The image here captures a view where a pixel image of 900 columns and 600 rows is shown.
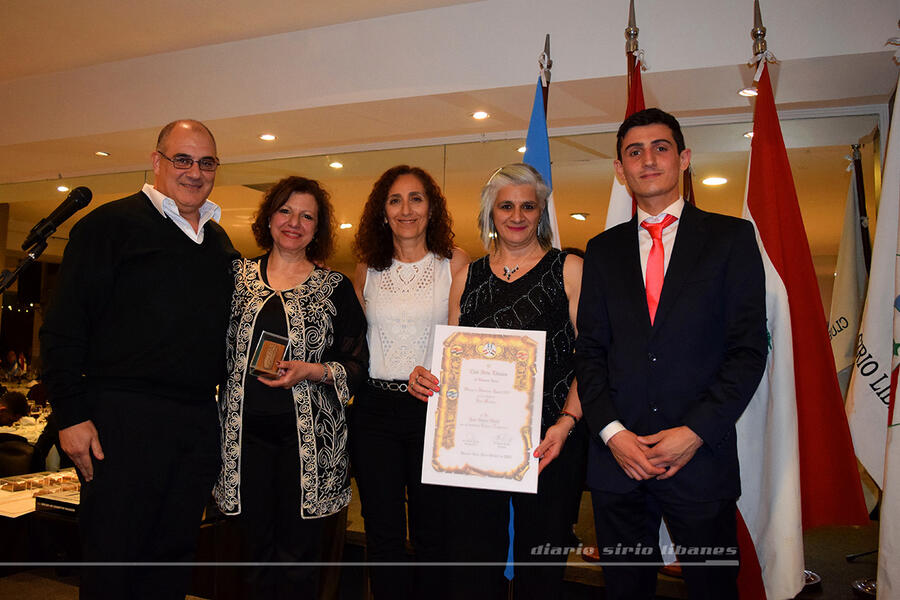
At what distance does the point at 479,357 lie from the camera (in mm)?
1995

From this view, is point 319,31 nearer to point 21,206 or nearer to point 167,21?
point 167,21

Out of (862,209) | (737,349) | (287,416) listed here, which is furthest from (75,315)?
(862,209)

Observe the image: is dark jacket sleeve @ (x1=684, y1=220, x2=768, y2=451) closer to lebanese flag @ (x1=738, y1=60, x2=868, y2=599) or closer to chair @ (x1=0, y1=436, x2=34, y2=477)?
lebanese flag @ (x1=738, y1=60, x2=868, y2=599)

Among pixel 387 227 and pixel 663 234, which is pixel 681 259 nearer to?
pixel 663 234

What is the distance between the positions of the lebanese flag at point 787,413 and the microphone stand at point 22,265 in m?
2.38

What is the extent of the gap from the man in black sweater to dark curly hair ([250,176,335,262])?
262mm

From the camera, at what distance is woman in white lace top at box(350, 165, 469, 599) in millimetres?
2301

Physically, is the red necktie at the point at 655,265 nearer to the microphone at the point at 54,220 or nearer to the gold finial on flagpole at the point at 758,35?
the gold finial on flagpole at the point at 758,35

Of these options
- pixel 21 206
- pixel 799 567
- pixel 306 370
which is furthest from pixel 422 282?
pixel 21 206

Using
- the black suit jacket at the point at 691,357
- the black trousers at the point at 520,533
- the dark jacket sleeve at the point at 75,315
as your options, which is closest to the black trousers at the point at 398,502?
the black trousers at the point at 520,533

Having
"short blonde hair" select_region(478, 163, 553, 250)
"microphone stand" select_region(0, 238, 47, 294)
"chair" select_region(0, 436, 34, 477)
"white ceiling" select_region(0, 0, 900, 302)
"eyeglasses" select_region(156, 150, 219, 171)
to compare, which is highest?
"white ceiling" select_region(0, 0, 900, 302)

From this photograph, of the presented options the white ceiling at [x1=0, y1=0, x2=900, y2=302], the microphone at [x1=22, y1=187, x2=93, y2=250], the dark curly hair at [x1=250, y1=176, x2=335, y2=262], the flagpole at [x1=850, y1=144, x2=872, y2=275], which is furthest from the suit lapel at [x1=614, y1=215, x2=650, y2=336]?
the flagpole at [x1=850, y1=144, x2=872, y2=275]

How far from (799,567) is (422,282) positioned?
5.30 ft

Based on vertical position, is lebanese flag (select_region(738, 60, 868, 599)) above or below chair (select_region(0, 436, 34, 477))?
above
